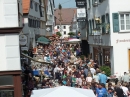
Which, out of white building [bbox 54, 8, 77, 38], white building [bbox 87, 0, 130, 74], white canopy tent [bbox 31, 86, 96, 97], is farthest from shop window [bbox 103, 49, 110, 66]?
white building [bbox 54, 8, 77, 38]

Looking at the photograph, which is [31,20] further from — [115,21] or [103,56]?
[115,21]

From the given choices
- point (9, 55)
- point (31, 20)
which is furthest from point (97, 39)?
point (9, 55)

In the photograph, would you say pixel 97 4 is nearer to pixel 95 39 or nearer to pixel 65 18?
pixel 95 39

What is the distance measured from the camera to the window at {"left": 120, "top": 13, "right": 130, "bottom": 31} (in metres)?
27.6

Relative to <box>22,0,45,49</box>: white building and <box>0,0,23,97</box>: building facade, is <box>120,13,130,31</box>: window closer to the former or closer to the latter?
<box>0,0,23,97</box>: building facade

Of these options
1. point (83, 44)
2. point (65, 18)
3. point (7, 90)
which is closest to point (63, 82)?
point (7, 90)

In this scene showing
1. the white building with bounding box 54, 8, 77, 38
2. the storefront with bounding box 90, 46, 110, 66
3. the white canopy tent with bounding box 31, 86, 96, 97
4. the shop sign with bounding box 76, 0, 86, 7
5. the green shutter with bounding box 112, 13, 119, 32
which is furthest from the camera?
the white building with bounding box 54, 8, 77, 38

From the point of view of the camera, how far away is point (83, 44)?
50.9 metres

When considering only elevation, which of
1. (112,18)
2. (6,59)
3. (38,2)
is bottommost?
(6,59)

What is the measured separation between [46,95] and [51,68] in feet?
55.0

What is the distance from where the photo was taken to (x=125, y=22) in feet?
90.6

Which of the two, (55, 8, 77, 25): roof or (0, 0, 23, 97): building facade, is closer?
(0, 0, 23, 97): building facade

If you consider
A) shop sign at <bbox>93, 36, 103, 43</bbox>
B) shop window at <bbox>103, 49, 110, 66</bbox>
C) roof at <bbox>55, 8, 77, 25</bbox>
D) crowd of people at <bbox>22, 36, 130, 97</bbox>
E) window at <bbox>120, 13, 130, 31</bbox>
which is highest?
roof at <bbox>55, 8, 77, 25</bbox>

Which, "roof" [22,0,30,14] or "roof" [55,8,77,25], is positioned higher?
"roof" [55,8,77,25]
